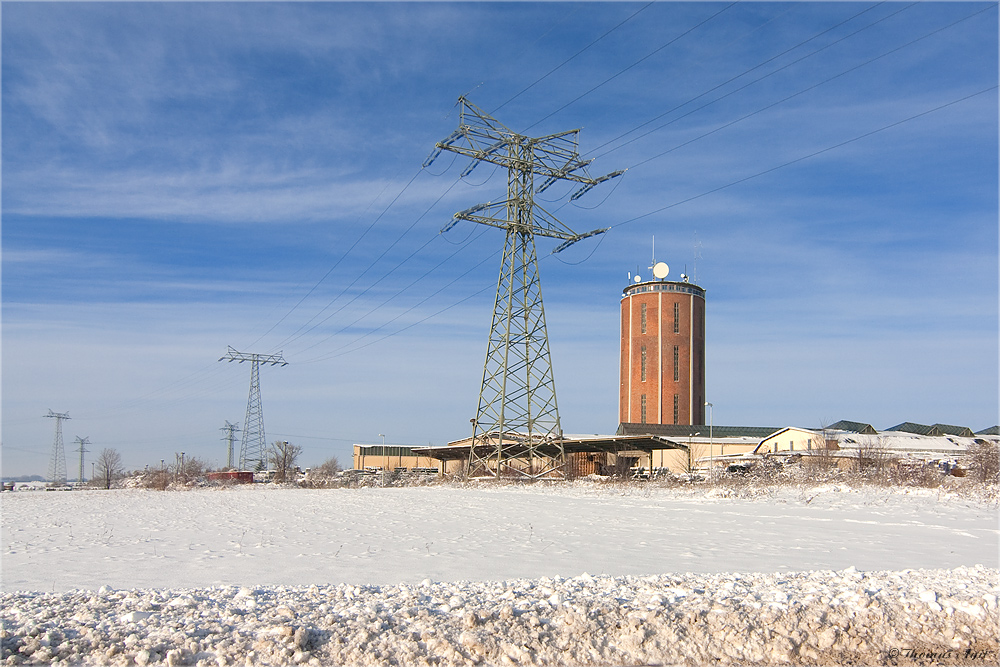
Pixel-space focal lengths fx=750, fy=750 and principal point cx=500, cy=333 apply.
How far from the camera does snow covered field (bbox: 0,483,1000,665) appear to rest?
6.39m

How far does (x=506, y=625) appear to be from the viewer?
6.79 meters

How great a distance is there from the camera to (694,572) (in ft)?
32.4

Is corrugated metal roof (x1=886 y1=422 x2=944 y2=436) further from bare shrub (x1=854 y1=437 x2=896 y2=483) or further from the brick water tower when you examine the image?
bare shrub (x1=854 y1=437 x2=896 y2=483)

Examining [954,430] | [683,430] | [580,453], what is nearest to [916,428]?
[954,430]

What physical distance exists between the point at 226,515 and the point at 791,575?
16410 mm

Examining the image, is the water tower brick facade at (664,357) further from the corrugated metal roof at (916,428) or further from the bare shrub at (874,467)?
the bare shrub at (874,467)

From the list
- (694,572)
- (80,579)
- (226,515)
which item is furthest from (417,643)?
(226,515)

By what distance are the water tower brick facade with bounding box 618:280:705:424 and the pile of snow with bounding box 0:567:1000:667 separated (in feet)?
332

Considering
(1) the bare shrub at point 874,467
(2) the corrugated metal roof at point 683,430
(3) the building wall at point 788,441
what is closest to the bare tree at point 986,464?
(1) the bare shrub at point 874,467

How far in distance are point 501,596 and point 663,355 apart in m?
103

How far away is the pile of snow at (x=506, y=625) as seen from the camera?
6.22 meters

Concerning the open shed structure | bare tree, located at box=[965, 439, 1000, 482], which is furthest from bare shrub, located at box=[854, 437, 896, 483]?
the open shed structure

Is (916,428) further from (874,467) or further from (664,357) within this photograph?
(874,467)

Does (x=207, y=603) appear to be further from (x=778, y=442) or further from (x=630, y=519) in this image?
→ (x=778, y=442)
